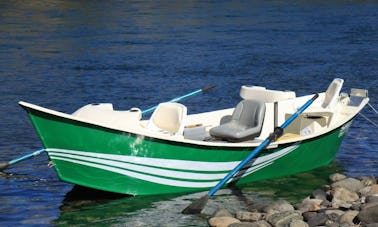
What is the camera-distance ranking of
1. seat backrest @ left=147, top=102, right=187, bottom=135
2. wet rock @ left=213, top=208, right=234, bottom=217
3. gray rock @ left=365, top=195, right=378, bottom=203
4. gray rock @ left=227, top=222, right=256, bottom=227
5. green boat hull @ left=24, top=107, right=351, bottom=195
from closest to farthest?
1. gray rock @ left=227, top=222, right=256, bottom=227
2. gray rock @ left=365, top=195, right=378, bottom=203
3. wet rock @ left=213, top=208, right=234, bottom=217
4. green boat hull @ left=24, top=107, right=351, bottom=195
5. seat backrest @ left=147, top=102, right=187, bottom=135

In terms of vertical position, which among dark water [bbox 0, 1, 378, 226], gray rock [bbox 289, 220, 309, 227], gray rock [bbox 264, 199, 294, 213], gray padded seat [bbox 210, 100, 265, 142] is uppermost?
gray padded seat [bbox 210, 100, 265, 142]

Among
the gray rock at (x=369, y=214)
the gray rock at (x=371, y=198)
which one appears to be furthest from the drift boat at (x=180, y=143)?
the gray rock at (x=369, y=214)

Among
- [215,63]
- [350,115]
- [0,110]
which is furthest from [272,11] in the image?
[350,115]

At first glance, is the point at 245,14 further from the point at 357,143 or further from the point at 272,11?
the point at 357,143

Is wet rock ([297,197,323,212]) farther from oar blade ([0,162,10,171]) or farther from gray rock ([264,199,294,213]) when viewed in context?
oar blade ([0,162,10,171])

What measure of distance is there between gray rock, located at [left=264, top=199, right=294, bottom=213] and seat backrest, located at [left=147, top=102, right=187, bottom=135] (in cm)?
217

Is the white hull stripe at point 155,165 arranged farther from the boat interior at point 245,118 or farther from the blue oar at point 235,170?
the boat interior at point 245,118

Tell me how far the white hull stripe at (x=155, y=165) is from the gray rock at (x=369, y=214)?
11.7 ft

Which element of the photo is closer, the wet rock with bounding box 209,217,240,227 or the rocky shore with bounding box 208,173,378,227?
the rocky shore with bounding box 208,173,378,227

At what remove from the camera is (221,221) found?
15.2m

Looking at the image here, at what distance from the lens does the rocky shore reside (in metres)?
14.4

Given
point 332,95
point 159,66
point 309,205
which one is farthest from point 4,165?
point 159,66

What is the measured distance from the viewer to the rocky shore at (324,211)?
566 inches

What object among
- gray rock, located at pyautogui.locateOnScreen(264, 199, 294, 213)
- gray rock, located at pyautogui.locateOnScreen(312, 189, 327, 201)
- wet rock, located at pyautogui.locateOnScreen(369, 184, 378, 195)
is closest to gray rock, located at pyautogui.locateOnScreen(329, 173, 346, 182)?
gray rock, located at pyautogui.locateOnScreen(312, 189, 327, 201)
